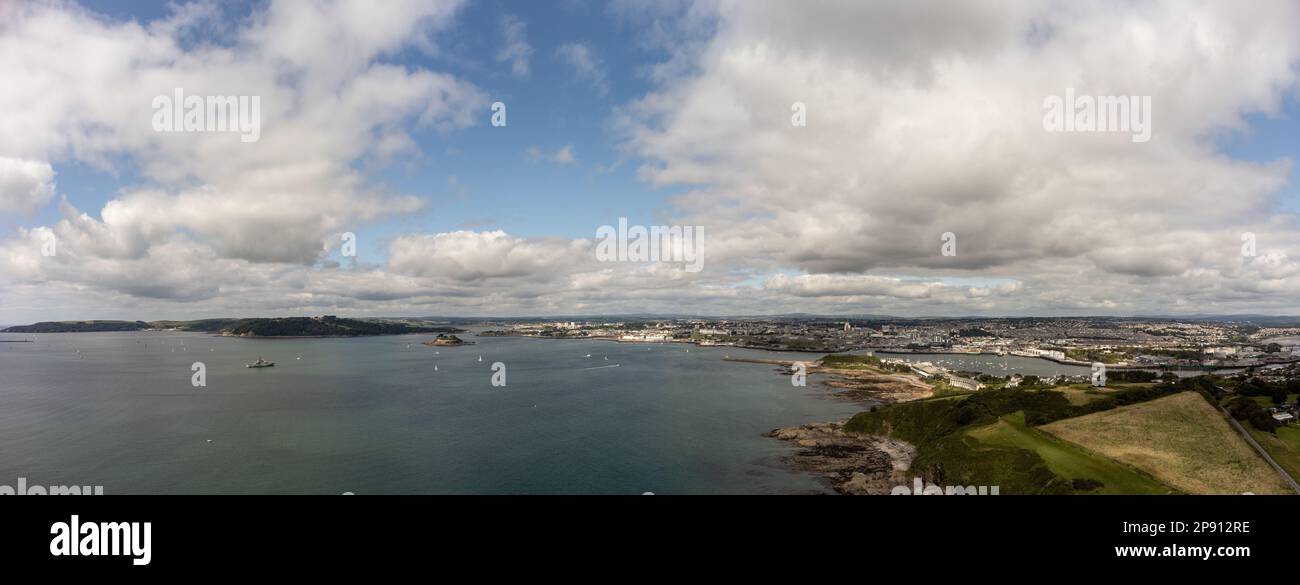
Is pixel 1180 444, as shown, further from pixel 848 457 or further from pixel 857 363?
pixel 857 363

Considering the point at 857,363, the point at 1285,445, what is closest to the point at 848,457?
the point at 1285,445

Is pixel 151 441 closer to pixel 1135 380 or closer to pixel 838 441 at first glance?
pixel 838 441

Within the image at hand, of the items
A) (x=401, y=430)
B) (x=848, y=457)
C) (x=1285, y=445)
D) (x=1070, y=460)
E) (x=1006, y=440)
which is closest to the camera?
(x=1070, y=460)

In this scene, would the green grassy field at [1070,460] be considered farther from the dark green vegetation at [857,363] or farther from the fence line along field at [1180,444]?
the dark green vegetation at [857,363]

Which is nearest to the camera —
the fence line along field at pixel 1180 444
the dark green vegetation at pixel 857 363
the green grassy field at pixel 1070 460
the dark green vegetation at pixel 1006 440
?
the fence line along field at pixel 1180 444

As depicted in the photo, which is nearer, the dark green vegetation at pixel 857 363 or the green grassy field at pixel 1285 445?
the green grassy field at pixel 1285 445

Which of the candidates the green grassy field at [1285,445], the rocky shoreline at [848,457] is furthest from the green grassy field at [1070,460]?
the green grassy field at [1285,445]

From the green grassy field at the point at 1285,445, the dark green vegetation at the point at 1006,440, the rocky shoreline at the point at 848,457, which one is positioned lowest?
the rocky shoreline at the point at 848,457
